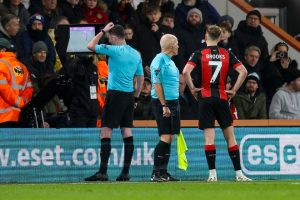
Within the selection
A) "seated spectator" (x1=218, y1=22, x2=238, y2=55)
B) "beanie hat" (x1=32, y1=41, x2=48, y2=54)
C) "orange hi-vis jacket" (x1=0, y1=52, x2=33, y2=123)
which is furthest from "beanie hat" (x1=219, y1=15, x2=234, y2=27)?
"orange hi-vis jacket" (x1=0, y1=52, x2=33, y2=123)

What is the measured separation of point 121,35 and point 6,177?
10.2ft

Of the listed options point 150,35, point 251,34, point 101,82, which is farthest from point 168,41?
point 251,34

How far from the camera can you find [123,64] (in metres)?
18.0

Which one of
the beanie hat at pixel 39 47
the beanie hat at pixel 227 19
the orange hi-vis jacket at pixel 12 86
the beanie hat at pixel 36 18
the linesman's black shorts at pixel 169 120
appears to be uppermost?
the beanie hat at pixel 227 19

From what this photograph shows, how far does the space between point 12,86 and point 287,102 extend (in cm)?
592

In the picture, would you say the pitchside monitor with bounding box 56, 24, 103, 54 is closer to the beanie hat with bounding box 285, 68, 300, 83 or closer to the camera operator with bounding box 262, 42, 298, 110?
the beanie hat with bounding box 285, 68, 300, 83

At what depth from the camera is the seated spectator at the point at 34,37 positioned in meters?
21.5

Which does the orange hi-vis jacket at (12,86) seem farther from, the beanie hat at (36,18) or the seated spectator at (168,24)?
the seated spectator at (168,24)

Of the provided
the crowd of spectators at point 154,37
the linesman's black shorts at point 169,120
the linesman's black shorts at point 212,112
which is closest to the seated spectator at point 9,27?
the crowd of spectators at point 154,37

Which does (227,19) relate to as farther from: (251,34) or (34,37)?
(34,37)

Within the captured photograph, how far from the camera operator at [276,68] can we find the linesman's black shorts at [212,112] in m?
5.65

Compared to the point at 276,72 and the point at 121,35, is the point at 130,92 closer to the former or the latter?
the point at 121,35

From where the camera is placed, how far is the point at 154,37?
75.9 feet

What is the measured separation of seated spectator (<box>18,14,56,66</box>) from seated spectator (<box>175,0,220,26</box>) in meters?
3.54
